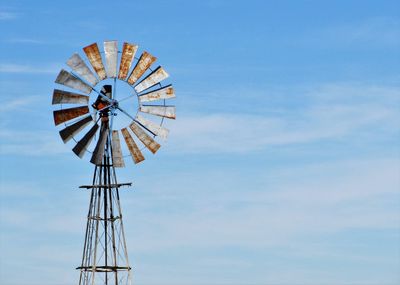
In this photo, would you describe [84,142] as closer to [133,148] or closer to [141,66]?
[133,148]

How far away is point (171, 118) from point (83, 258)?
737cm

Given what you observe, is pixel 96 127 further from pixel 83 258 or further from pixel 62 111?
pixel 83 258

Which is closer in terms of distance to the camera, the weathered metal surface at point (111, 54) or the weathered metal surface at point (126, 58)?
the weathered metal surface at point (111, 54)

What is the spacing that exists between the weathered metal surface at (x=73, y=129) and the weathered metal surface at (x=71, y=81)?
49.1 inches

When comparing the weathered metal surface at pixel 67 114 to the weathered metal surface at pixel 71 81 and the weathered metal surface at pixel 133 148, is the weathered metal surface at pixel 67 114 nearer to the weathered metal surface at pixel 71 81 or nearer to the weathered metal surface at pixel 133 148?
the weathered metal surface at pixel 71 81

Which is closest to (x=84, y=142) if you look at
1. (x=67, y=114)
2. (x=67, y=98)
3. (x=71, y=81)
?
(x=67, y=114)

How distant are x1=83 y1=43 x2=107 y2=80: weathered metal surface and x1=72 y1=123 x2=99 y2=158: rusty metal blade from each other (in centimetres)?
229

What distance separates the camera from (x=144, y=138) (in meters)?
65.8

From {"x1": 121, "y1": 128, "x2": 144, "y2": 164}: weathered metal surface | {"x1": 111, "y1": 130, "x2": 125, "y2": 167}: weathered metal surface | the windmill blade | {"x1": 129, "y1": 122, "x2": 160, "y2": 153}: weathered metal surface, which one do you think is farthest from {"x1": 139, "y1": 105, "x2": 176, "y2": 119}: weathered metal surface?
{"x1": 111, "y1": 130, "x2": 125, "y2": 167}: weathered metal surface

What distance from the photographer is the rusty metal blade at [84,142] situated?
212 ft

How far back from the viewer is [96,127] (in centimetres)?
6506

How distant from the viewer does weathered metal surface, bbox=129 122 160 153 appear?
216 feet

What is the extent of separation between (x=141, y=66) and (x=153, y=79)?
848 mm

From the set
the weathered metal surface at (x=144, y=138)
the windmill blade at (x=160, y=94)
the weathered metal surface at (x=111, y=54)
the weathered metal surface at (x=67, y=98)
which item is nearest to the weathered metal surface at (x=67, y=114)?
the weathered metal surface at (x=67, y=98)
